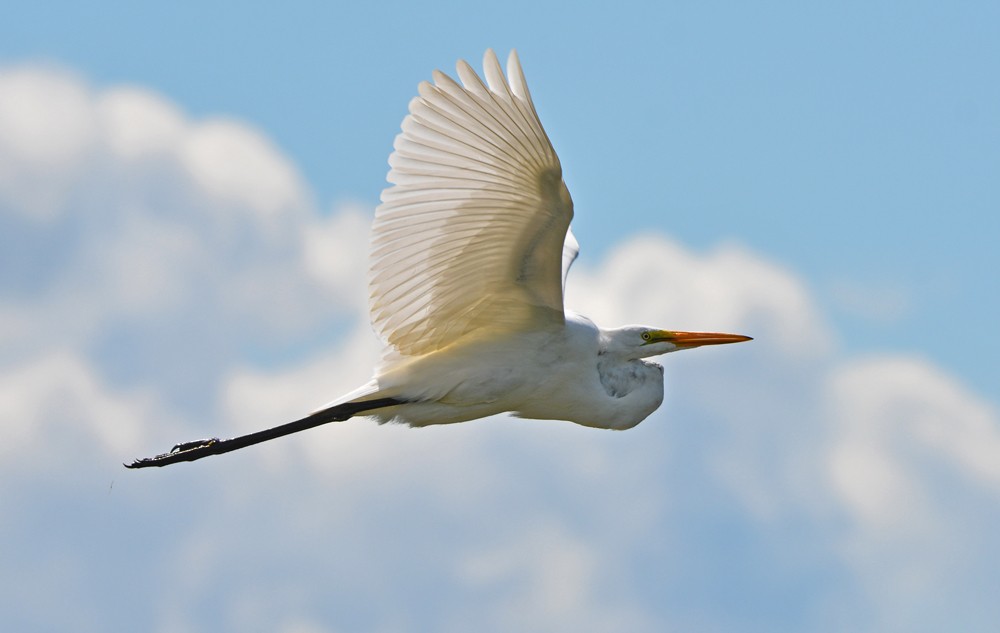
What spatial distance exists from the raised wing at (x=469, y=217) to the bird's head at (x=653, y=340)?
2.54 ft

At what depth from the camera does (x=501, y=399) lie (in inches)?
342

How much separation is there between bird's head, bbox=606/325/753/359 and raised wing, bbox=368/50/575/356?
773 millimetres

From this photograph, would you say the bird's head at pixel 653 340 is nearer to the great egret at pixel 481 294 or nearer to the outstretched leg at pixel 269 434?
the great egret at pixel 481 294

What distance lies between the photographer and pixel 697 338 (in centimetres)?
965

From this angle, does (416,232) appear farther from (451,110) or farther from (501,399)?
(501,399)

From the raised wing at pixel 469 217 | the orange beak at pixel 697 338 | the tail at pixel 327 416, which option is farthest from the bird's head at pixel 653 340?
the tail at pixel 327 416

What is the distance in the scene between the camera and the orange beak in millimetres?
9461

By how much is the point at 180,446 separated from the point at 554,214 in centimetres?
299

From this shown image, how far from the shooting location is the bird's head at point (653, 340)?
9.14 meters

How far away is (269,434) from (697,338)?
2948 mm

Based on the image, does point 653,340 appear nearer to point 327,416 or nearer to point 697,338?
point 697,338

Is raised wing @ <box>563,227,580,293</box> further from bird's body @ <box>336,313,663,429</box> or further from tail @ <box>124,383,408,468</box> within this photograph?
tail @ <box>124,383,408,468</box>

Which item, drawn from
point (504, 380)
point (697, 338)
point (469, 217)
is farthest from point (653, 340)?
point (469, 217)

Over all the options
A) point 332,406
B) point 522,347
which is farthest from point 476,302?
point 332,406
